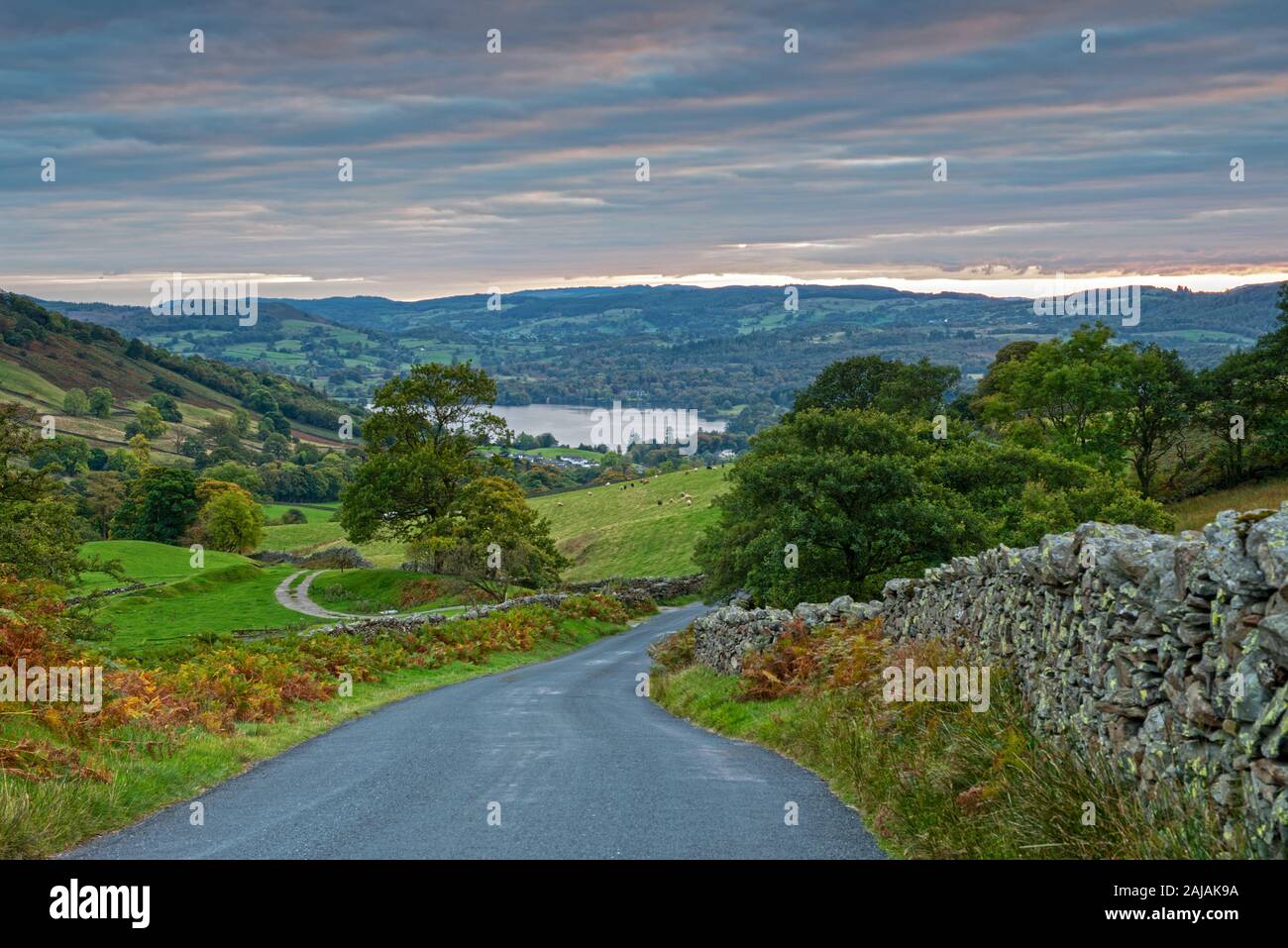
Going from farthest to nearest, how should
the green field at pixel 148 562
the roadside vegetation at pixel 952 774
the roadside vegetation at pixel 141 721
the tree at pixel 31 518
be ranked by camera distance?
the green field at pixel 148 562, the tree at pixel 31 518, the roadside vegetation at pixel 141 721, the roadside vegetation at pixel 952 774

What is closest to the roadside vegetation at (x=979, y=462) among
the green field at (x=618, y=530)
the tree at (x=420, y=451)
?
the green field at (x=618, y=530)

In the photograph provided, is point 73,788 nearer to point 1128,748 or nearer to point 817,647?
point 1128,748

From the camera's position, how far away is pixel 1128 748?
8023 millimetres

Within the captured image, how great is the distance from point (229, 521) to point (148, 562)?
92.6 ft

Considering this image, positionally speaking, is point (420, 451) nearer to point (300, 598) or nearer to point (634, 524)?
point (300, 598)

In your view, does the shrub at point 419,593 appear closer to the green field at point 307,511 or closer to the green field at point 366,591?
the green field at point 366,591

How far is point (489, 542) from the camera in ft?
205

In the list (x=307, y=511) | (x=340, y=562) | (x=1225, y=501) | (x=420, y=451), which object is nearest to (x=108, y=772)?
(x=420, y=451)

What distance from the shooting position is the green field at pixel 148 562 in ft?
243

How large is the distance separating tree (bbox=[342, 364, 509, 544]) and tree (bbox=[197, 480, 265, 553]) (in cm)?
4381

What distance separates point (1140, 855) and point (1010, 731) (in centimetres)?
305

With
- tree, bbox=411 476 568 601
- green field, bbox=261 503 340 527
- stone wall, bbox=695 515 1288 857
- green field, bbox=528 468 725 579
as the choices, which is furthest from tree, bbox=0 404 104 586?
green field, bbox=261 503 340 527

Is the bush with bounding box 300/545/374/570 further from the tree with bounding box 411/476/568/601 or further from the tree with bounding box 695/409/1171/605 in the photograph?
the tree with bounding box 695/409/1171/605

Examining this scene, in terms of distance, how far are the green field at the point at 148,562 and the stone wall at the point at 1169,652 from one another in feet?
234
